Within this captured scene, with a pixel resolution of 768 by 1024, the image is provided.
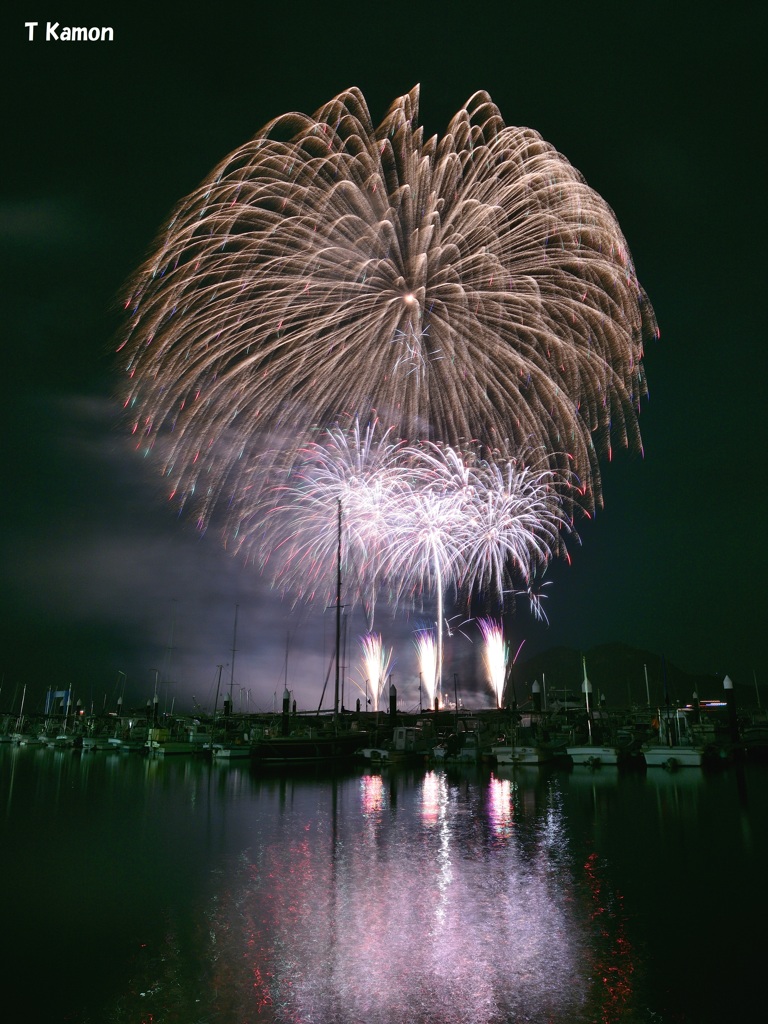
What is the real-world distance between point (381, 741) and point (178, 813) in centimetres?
3808

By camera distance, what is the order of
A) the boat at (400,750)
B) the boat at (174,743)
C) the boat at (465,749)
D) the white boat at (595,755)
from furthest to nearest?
the boat at (174,743), the boat at (465,749), the boat at (400,750), the white boat at (595,755)

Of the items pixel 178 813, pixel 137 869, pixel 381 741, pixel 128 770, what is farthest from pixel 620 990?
pixel 381 741

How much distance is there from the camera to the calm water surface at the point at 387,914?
874 cm

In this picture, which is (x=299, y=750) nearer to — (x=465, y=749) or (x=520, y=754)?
(x=465, y=749)

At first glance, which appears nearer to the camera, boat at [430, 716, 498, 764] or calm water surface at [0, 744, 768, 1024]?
calm water surface at [0, 744, 768, 1024]

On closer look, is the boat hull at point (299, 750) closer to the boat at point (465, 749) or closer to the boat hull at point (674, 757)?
the boat at point (465, 749)

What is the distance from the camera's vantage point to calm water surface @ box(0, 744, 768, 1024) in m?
8.74

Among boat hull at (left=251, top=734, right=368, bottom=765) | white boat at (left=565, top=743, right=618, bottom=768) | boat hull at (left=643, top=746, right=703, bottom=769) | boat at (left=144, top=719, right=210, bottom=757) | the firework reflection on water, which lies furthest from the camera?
boat at (left=144, top=719, right=210, bottom=757)

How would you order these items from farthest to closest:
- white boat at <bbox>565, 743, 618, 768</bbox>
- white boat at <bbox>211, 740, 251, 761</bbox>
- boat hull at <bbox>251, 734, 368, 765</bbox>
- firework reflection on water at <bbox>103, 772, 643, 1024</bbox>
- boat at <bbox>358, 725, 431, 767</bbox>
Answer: white boat at <bbox>211, 740, 251, 761</bbox> < boat at <bbox>358, 725, 431, 767</bbox> < boat hull at <bbox>251, 734, 368, 765</bbox> < white boat at <bbox>565, 743, 618, 768</bbox> < firework reflection on water at <bbox>103, 772, 643, 1024</bbox>

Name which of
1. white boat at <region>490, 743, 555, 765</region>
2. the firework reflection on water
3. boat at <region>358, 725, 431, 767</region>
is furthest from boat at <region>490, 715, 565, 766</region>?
the firework reflection on water

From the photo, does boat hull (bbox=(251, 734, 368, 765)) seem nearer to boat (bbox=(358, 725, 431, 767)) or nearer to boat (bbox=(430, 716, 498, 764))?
boat (bbox=(358, 725, 431, 767))

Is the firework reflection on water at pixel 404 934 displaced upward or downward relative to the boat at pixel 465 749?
downward

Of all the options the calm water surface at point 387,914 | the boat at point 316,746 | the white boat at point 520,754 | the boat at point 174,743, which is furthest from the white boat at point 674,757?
the boat at point 174,743

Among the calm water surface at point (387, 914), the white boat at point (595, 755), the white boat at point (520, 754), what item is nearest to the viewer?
the calm water surface at point (387, 914)
